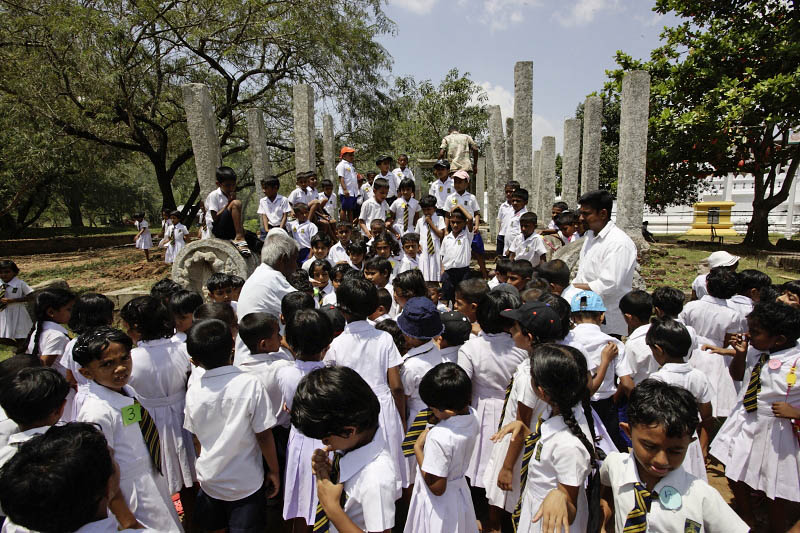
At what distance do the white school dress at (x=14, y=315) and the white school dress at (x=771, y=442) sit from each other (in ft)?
23.1

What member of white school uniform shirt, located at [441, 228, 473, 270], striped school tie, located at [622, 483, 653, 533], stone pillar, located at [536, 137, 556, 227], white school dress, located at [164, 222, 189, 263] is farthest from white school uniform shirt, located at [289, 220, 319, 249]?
stone pillar, located at [536, 137, 556, 227]

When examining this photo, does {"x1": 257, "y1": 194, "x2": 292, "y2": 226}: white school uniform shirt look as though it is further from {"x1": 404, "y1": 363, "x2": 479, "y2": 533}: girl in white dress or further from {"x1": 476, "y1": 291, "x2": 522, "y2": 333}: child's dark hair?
{"x1": 404, "y1": 363, "x2": 479, "y2": 533}: girl in white dress

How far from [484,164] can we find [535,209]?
4523mm

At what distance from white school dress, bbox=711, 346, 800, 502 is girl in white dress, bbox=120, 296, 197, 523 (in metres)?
3.38

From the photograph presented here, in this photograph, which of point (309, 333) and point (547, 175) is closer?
point (309, 333)

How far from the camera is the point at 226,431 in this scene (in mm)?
2176

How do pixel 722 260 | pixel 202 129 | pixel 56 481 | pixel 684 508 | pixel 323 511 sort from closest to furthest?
pixel 56 481 → pixel 684 508 → pixel 323 511 → pixel 722 260 → pixel 202 129

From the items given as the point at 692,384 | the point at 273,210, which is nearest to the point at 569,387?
the point at 692,384

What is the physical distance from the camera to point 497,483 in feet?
7.77

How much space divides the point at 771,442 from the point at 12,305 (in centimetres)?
732

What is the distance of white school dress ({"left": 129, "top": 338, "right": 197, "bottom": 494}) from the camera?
256cm

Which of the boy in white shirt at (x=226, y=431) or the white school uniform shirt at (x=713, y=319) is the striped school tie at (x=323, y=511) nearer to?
the boy in white shirt at (x=226, y=431)

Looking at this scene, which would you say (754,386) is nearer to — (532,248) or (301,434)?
(301,434)

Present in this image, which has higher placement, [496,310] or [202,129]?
[202,129]
